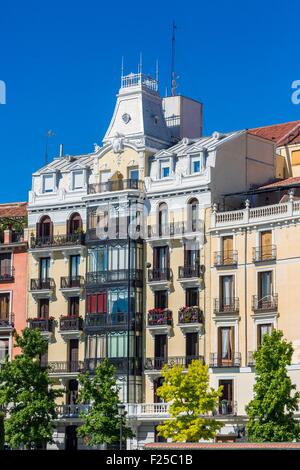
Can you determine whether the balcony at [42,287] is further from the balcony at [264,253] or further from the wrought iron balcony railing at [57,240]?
the balcony at [264,253]

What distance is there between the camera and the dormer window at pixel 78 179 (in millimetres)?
84062

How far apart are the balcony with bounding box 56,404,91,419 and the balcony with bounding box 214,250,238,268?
44.9 ft

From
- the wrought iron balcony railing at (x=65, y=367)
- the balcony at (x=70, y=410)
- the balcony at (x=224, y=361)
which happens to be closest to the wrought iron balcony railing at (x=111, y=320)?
the wrought iron balcony railing at (x=65, y=367)

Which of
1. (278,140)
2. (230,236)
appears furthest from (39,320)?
(278,140)

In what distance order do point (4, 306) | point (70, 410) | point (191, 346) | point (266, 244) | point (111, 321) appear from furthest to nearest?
point (4, 306) < point (70, 410) < point (111, 321) < point (191, 346) < point (266, 244)

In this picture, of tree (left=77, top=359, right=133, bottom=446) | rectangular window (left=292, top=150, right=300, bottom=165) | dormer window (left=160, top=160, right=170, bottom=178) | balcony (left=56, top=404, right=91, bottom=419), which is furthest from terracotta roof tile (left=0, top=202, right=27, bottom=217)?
rectangular window (left=292, top=150, right=300, bottom=165)

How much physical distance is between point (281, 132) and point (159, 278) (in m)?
17.8

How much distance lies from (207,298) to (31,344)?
1213 cm

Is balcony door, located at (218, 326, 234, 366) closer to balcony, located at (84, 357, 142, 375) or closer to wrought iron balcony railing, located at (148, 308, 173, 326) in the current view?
wrought iron balcony railing, located at (148, 308, 173, 326)

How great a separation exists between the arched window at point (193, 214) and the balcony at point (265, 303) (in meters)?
7.25

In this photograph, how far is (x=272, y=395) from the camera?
6375 centimetres

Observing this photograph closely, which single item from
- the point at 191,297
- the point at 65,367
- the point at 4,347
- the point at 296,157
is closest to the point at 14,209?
the point at 4,347

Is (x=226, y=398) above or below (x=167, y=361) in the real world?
below

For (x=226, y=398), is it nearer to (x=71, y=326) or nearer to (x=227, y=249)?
Answer: (x=227, y=249)
